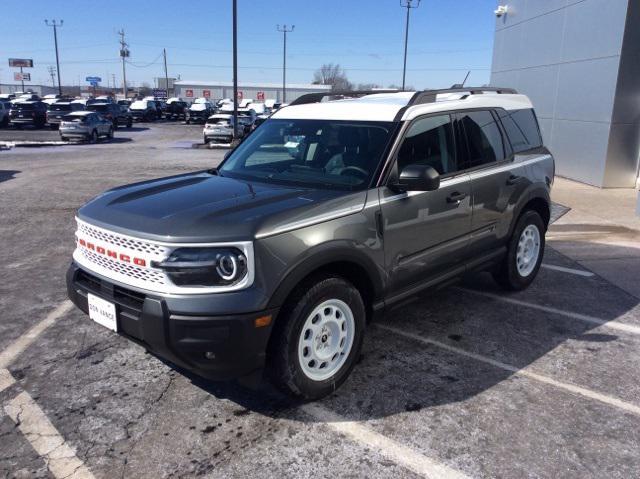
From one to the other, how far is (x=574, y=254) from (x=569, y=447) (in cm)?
474

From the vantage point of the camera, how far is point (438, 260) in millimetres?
4348

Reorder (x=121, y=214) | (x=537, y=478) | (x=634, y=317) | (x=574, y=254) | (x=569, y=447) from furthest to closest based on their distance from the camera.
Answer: (x=574, y=254) < (x=634, y=317) < (x=121, y=214) < (x=569, y=447) < (x=537, y=478)

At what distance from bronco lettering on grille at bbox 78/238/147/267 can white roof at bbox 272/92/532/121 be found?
2.00 m

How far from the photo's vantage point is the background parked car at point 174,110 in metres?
52.5

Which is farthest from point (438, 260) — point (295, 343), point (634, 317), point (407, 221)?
point (634, 317)

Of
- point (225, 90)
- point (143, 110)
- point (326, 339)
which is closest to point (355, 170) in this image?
point (326, 339)

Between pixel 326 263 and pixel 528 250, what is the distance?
10.6 feet

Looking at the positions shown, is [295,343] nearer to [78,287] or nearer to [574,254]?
[78,287]

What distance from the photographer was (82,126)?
26.8 metres

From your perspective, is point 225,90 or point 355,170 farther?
point 225,90

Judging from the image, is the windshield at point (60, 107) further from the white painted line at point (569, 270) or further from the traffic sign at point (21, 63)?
the traffic sign at point (21, 63)

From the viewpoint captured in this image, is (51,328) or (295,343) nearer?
(295,343)

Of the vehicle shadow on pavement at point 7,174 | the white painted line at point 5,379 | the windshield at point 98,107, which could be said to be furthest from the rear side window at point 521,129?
the windshield at point 98,107

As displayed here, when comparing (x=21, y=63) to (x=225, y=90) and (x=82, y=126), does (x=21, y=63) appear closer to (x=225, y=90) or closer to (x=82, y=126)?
(x=225, y=90)
